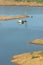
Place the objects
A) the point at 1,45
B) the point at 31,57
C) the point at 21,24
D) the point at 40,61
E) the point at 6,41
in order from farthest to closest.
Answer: the point at 21,24
the point at 6,41
the point at 1,45
the point at 31,57
the point at 40,61

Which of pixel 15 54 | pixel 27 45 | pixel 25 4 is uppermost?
pixel 25 4

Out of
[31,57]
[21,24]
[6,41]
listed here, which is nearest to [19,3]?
[21,24]

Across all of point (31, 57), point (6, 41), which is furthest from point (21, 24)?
point (31, 57)

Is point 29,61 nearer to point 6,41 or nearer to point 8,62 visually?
point 8,62

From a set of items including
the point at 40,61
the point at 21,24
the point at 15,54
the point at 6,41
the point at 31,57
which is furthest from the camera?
the point at 21,24

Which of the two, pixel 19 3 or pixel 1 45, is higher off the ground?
pixel 19 3

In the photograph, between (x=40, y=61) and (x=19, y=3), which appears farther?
(x=19, y=3)
